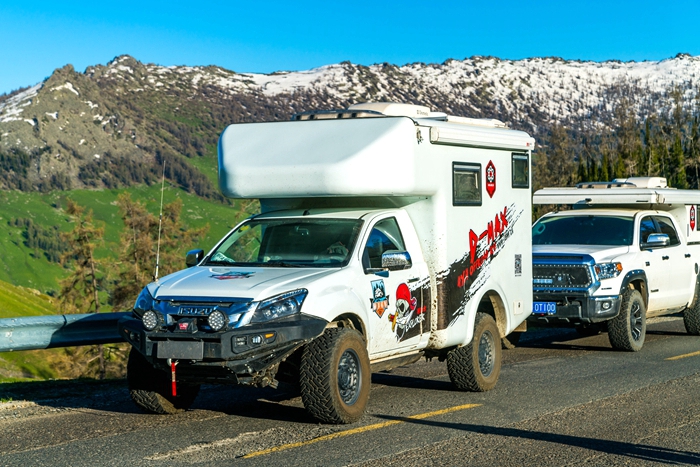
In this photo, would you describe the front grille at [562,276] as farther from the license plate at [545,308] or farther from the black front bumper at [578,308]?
the license plate at [545,308]

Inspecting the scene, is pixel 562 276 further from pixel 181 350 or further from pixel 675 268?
pixel 181 350

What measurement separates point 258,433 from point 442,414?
191 cm

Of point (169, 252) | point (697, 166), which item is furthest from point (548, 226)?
point (697, 166)

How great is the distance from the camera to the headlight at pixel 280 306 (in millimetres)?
7656

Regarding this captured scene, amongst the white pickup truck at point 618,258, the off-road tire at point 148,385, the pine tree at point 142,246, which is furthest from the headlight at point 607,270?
the pine tree at point 142,246

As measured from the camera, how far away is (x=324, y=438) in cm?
762

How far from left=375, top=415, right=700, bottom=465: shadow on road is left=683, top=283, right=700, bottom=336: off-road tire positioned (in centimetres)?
922

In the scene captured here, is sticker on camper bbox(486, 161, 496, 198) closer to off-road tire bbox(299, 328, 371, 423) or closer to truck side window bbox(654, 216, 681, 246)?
off-road tire bbox(299, 328, 371, 423)

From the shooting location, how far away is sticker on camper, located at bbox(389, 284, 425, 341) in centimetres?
898

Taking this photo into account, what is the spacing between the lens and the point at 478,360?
10.1 m

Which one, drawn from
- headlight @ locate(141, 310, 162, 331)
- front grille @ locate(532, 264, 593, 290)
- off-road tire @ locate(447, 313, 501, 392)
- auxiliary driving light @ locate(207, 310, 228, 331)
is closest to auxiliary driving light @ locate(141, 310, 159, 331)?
headlight @ locate(141, 310, 162, 331)

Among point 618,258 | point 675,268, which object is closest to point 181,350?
point 618,258

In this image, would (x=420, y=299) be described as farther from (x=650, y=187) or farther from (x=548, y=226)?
(x=650, y=187)

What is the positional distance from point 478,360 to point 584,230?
5.78m
